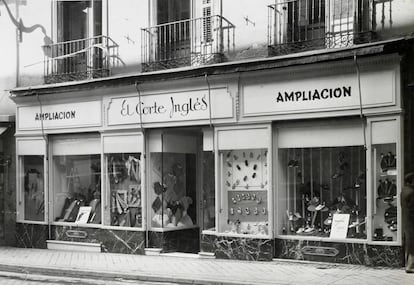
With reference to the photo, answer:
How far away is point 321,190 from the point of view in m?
12.4

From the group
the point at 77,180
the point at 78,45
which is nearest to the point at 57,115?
the point at 77,180

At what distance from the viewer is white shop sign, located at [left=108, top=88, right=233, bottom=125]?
13.2 metres

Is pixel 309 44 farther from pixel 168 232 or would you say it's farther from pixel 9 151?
pixel 9 151

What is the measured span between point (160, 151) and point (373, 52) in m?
5.69

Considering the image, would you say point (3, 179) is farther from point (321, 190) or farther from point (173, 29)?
point (321, 190)

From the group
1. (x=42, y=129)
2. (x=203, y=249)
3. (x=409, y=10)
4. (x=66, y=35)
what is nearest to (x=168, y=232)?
(x=203, y=249)

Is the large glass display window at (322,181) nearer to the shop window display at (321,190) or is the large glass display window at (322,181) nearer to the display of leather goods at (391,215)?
the shop window display at (321,190)

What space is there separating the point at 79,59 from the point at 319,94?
698cm

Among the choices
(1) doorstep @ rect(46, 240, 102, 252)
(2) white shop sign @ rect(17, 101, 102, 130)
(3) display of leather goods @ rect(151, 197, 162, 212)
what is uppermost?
(2) white shop sign @ rect(17, 101, 102, 130)

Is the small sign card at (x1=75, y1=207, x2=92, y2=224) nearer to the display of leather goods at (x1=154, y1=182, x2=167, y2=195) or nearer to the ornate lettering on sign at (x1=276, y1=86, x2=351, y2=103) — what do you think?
the display of leather goods at (x1=154, y1=182, x2=167, y2=195)

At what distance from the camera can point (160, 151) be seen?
567 inches

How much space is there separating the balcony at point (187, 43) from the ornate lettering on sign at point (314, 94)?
1.82 m

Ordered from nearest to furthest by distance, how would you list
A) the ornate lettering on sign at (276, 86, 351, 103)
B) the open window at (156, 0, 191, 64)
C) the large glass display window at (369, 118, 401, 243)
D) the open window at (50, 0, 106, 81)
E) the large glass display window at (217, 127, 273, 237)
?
the large glass display window at (369, 118, 401, 243)
the ornate lettering on sign at (276, 86, 351, 103)
the large glass display window at (217, 127, 273, 237)
the open window at (156, 0, 191, 64)
the open window at (50, 0, 106, 81)

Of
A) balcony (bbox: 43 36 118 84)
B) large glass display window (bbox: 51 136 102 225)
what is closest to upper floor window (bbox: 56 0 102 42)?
balcony (bbox: 43 36 118 84)
